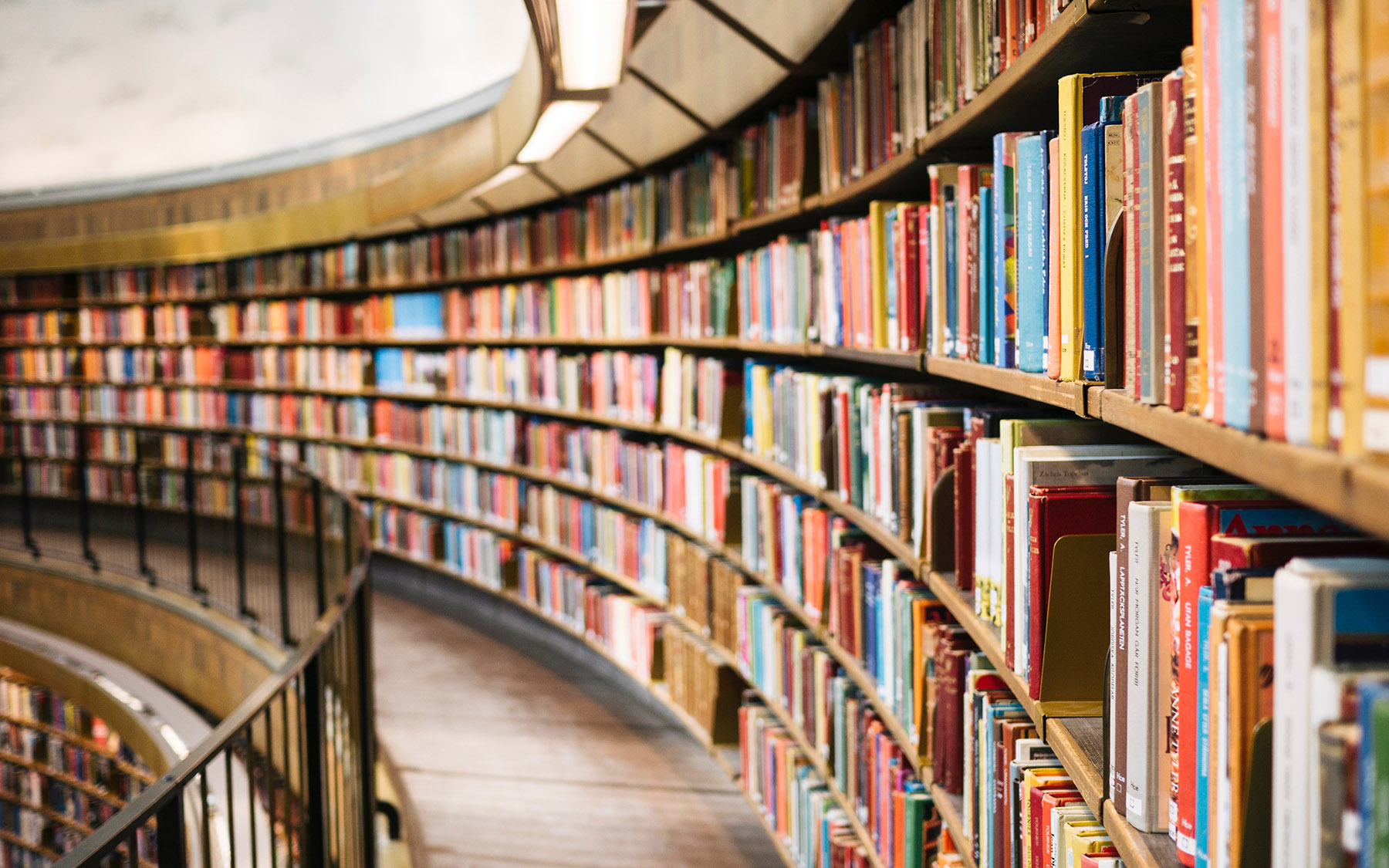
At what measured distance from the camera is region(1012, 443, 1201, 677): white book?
1316 mm

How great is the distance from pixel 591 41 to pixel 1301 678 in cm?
213

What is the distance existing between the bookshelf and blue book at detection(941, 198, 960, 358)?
5 centimetres

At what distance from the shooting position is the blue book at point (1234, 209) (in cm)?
79

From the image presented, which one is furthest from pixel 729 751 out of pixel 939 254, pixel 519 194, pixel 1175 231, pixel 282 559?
pixel 1175 231

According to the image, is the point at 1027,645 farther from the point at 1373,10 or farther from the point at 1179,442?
the point at 1373,10

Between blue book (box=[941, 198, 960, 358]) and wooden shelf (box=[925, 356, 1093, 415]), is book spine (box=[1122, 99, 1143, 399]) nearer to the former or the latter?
wooden shelf (box=[925, 356, 1093, 415])

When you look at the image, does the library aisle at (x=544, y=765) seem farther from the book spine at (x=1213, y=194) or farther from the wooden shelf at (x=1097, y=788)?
the book spine at (x=1213, y=194)

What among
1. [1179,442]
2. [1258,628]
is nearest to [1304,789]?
[1258,628]

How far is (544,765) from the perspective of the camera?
171 inches

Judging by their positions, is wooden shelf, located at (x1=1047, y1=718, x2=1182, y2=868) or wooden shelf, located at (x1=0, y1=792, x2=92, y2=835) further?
wooden shelf, located at (x1=0, y1=792, x2=92, y2=835)

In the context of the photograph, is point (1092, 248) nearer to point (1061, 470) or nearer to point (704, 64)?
point (1061, 470)

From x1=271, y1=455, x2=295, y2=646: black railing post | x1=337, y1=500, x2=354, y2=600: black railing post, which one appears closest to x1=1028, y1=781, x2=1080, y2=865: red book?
x1=337, y1=500, x2=354, y2=600: black railing post

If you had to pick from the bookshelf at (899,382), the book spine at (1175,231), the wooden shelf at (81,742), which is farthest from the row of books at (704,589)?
the wooden shelf at (81,742)

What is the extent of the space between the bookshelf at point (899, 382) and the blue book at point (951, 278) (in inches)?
2.0
